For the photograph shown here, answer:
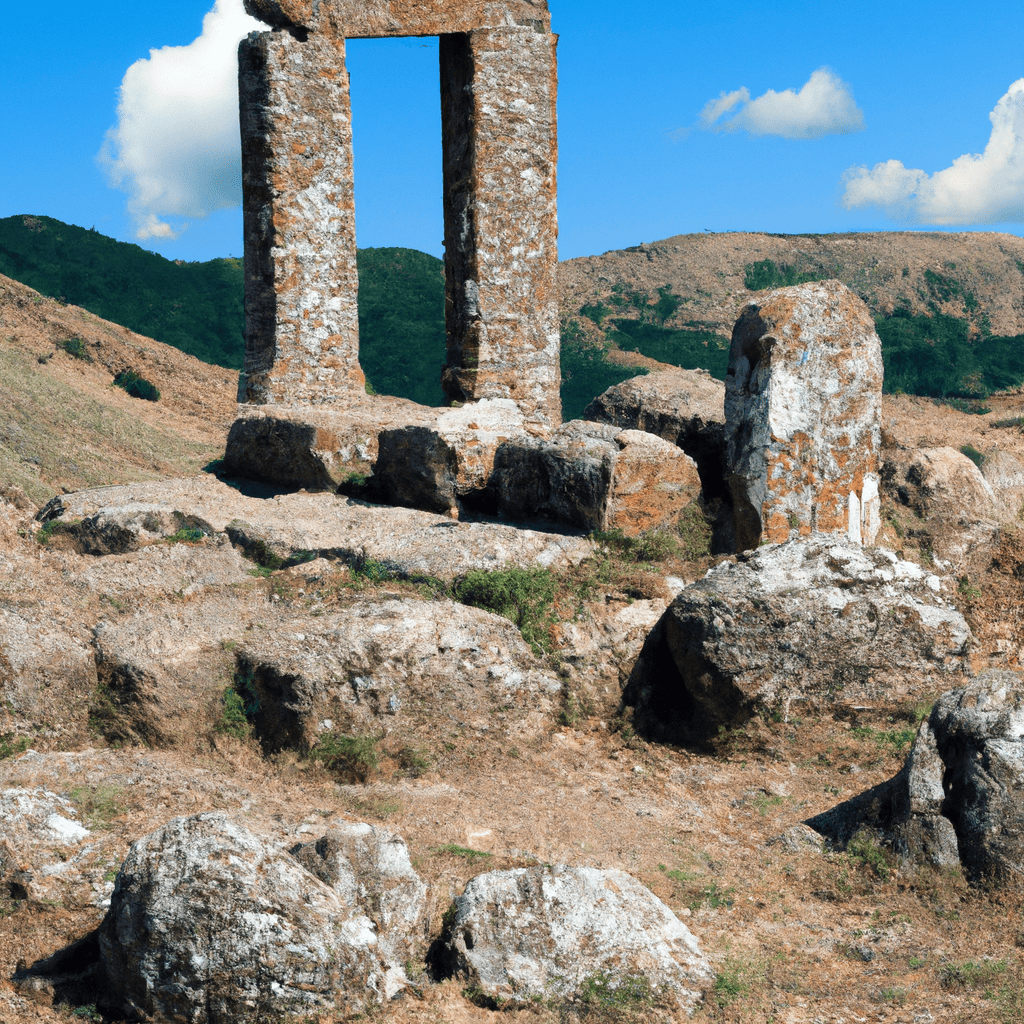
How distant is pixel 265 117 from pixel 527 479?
3.68 metres

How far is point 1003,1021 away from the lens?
3846 millimetres

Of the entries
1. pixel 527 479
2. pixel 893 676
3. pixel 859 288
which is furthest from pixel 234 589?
pixel 859 288

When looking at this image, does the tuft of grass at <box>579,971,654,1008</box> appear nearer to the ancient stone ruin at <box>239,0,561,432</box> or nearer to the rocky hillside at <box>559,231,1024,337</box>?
the ancient stone ruin at <box>239,0,561,432</box>

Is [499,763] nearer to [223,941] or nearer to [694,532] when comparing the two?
[223,941]

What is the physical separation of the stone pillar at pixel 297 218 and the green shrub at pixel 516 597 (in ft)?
9.81

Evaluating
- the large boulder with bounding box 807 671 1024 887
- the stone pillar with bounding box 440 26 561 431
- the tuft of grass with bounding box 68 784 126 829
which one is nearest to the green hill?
the stone pillar with bounding box 440 26 561 431

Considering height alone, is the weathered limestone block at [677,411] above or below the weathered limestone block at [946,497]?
above

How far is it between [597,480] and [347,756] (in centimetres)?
276

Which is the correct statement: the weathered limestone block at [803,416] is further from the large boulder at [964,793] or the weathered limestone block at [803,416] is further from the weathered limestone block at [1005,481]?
the large boulder at [964,793]

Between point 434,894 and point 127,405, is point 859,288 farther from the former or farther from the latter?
point 434,894

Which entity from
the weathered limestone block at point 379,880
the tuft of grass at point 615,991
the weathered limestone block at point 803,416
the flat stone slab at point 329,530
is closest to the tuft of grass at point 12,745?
the flat stone slab at point 329,530

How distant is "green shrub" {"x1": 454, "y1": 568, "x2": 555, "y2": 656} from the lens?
6.70 metres

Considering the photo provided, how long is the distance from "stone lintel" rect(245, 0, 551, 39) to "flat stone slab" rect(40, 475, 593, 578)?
13.0ft

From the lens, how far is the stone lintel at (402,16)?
28.5ft
